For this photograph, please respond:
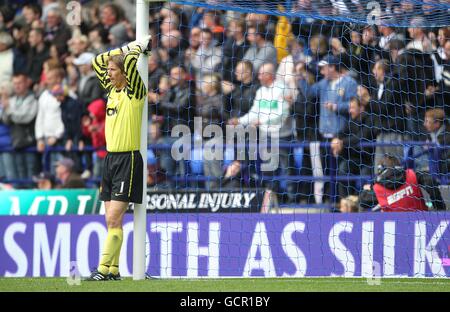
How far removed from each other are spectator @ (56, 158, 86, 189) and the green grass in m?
4.61

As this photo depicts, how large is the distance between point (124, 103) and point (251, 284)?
2.00 meters

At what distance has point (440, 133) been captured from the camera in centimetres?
1159

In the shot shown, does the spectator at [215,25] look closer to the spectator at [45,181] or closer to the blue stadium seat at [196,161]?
the blue stadium seat at [196,161]

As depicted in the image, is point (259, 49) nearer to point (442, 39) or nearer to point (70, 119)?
point (442, 39)

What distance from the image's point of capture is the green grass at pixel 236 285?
8.23m

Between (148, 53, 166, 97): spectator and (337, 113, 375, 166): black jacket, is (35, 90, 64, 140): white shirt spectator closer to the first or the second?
(148, 53, 166, 97): spectator

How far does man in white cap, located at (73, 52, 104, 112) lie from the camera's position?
50.2ft

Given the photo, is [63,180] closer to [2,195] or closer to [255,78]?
[2,195]

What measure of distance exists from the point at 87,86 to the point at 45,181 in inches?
62.0

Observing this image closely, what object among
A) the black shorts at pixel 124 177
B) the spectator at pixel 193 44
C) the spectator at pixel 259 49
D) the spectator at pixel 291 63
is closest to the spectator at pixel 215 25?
the spectator at pixel 193 44

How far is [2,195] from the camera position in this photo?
44.1 ft

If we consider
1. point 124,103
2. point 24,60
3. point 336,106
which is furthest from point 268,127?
point 24,60

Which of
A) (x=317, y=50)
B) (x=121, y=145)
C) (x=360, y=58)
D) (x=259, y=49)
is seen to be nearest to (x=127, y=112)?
(x=121, y=145)

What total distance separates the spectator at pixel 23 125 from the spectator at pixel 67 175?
78 cm
